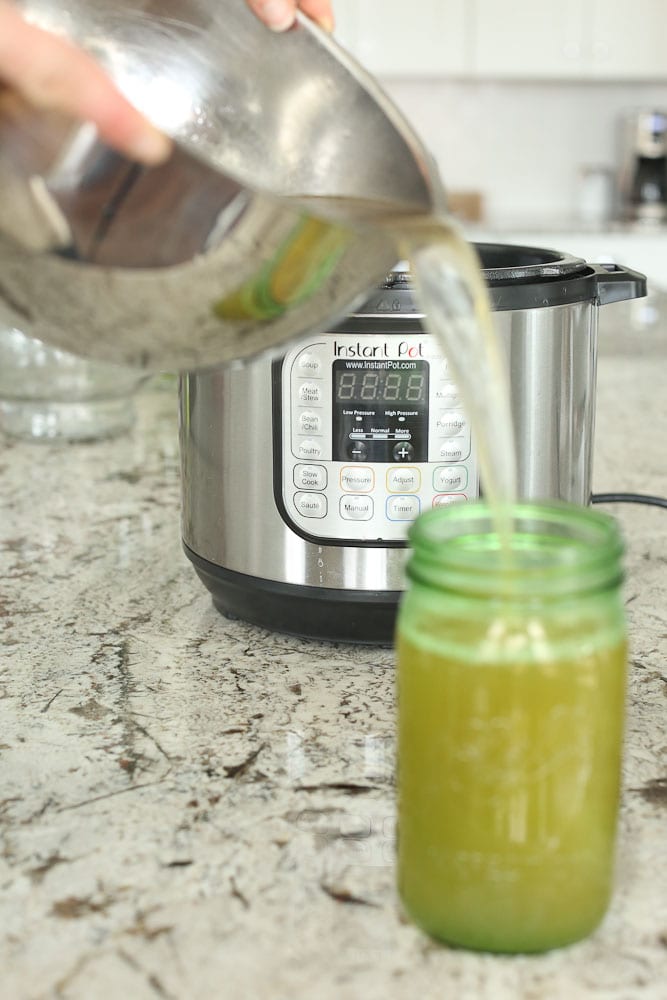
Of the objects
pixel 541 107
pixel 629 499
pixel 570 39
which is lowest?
pixel 629 499

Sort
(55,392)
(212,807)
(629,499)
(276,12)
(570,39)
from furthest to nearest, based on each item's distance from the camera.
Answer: (570,39) < (55,392) < (629,499) < (276,12) < (212,807)

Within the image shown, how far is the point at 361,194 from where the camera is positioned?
64cm

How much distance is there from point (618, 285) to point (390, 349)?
6.7 inches

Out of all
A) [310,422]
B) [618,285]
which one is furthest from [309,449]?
[618,285]

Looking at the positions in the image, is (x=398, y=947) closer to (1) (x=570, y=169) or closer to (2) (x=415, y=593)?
(2) (x=415, y=593)

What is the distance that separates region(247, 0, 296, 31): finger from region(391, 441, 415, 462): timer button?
9.5 inches

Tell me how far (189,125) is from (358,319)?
0.48 feet

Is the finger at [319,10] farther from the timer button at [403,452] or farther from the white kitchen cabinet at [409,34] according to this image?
the white kitchen cabinet at [409,34]

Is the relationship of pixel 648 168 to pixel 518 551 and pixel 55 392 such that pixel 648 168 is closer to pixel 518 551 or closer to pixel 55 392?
pixel 55 392

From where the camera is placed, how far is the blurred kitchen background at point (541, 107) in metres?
3.64

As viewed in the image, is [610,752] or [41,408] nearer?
[610,752]

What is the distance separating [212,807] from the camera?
0.55 metres

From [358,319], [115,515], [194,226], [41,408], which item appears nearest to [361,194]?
[358,319]

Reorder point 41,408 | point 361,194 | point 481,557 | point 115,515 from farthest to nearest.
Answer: point 41,408 → point 115,515 → point 361,194 → point 481,557
